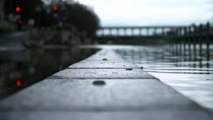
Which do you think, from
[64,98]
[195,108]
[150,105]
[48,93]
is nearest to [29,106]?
[64,98]

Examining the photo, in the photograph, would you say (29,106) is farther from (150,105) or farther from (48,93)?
(150,105)

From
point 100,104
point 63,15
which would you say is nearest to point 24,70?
point 100,104

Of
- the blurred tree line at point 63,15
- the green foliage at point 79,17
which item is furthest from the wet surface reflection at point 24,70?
the green foliage at point 79,17

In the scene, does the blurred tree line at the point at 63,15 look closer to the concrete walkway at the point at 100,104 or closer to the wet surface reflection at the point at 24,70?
the wet surface reflection at the point at 24,70

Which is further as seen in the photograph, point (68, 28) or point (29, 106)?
point (68, 28)

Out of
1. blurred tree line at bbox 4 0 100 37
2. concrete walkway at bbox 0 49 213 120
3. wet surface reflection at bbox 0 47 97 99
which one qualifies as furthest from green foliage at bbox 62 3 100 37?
concrete walkway at bbox 0 49 213 120

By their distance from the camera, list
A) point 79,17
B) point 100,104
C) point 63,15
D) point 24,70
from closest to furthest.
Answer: point 100,104 < point 24,70 < point 63,15 < point 79,17

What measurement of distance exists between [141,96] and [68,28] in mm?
81379

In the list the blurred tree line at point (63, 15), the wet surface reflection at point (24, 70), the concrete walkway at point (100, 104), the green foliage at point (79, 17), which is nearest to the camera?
the concrete walkway at point (100, 104)

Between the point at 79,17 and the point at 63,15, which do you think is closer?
the point at 63,15

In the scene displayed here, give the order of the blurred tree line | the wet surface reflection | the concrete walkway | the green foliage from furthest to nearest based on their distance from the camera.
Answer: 1. the green foliage
2. the blurred tree line
3. the wet surface reflection
4. the concrete walkway

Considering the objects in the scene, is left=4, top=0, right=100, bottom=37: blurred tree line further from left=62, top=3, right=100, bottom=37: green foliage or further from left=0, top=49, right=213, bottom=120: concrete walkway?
left=0, top=49, right=213, bottom=120: concrete walkway

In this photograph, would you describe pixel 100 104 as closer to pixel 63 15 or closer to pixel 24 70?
pixel 24 70

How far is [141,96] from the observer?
353cm
